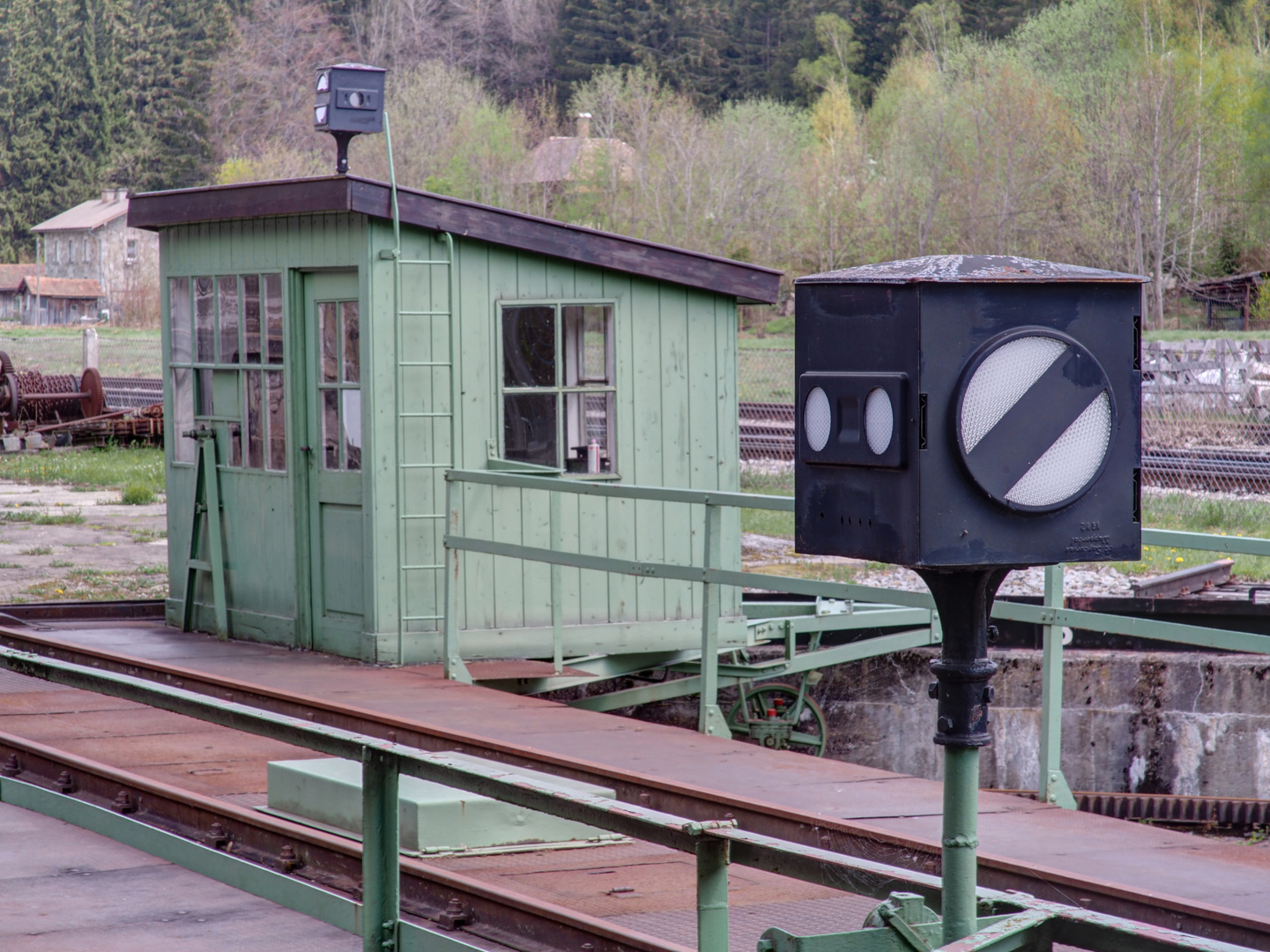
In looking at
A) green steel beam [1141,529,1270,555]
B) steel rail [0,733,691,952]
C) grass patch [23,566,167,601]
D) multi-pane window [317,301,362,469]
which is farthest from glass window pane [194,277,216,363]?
green steel beam [1141,529,1270,555]

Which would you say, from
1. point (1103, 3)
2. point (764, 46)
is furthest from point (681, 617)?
point (764, 46)

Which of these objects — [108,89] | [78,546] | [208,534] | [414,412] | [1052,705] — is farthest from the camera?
[108,89]

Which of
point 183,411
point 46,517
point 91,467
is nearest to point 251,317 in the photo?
point 183,411

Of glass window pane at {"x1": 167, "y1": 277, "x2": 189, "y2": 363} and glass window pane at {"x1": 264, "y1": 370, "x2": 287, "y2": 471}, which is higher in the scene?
glass window pane at {"x1": 167, "y1": 277, "x2": 189, "y2": 363}

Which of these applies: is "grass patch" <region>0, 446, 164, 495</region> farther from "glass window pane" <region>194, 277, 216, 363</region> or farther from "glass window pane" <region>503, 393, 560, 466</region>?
"glass window pane" <region>503, 393, 560, 466</region>

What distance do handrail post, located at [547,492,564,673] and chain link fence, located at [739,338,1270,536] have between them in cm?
742

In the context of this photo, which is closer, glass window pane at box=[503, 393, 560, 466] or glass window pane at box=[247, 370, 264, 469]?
glass window pane at box=[503, 393, 560, 466]

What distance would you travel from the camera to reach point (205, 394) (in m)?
10.6

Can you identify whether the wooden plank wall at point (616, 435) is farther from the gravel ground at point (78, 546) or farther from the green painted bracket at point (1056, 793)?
the gravel ground at point (78, 546)

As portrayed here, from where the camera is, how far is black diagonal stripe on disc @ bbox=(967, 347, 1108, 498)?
2277 mm

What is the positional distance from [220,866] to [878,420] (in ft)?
10.2

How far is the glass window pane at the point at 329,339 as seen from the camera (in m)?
9.48

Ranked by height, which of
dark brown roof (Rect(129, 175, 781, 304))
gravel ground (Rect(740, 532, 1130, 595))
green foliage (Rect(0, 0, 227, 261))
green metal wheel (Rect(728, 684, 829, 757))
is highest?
green foliage (Rect(0, 0, 227, 261))

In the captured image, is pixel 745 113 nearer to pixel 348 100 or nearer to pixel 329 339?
pixel 348 100
